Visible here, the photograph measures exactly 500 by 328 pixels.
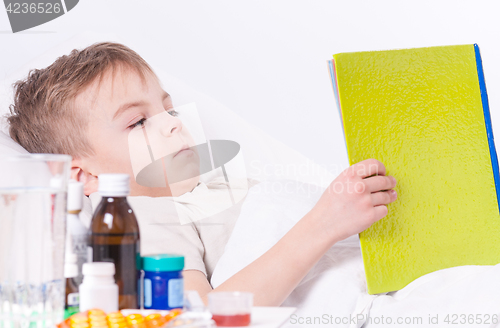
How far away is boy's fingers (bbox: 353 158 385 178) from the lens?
29.4 inches

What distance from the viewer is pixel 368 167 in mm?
746

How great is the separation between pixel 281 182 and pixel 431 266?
1.19 ft

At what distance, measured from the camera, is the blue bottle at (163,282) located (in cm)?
47

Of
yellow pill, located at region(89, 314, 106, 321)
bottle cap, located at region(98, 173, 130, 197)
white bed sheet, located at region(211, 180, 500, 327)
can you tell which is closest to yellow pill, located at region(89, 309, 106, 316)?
yellow pill, located at region(89, 314, 106, 321)

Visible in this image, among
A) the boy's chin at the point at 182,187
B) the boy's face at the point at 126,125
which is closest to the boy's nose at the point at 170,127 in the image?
the boy's face at the point at 126,125

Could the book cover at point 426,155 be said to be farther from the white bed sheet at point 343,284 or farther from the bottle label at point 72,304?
the bottle label at point 72,304

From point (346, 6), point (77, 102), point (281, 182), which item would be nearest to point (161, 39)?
point (77, 102)

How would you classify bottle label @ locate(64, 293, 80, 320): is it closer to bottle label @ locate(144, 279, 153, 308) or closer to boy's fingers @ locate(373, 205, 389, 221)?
bottle label @ locate(144, 279, 153, 308)

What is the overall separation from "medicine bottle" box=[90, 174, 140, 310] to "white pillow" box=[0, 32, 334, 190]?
94 centimetres

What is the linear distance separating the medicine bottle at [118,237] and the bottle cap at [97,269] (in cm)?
1

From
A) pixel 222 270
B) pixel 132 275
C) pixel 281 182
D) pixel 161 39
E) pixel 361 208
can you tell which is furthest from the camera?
pixel 161 39

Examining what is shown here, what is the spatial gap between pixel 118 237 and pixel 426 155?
55 cm

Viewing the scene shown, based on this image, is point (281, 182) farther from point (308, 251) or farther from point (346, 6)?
point (346, 6)

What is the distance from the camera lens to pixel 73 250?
0.48m
